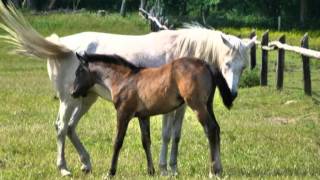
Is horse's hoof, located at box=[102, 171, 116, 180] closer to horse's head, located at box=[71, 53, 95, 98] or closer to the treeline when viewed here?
horse's head, located at box=[71, 53, 95, 98]

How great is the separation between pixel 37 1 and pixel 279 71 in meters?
45.1

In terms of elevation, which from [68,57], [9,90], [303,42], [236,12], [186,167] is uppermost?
[68,57]

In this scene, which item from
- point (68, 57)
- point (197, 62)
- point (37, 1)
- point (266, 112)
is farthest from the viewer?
point (37, 1)

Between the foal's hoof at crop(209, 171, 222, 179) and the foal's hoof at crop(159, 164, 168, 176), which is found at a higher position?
the foal's hoof at crop(209, 171, 222, 179)

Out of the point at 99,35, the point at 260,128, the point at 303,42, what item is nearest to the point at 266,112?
the point at 260,128

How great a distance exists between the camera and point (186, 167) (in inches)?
345

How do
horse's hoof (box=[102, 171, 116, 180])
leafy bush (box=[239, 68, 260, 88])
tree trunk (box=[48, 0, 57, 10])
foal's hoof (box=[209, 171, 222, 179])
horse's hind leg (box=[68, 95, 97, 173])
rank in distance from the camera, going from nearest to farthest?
foal's hoof (box=[209, 171, 222, 179]), horse's hoof (box=[102, 171, 116, 180]), horse's hind leg (box=[68, 95, 97, 173]), leafy bush (box=[239, 68, 260, 88]), tree trunk (box=[48, 0, 57, 10])

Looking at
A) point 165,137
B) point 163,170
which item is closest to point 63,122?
point 165,137

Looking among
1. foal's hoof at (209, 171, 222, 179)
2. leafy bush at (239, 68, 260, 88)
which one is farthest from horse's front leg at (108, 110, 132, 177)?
leafy bush at (239, 68, 260, 88)

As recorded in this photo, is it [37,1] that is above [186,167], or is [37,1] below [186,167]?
below

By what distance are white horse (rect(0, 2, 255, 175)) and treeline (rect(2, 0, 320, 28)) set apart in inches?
1657

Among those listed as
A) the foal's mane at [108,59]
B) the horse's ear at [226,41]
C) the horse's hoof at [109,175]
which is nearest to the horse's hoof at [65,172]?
the horse's hoof at [109,175]

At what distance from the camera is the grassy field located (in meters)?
8.52

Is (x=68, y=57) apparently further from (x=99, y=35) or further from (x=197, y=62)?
(x=197, y=62)
